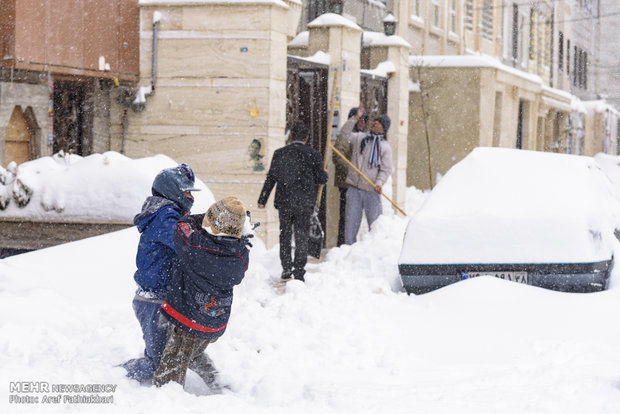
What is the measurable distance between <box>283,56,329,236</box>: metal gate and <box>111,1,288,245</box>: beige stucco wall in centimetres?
94

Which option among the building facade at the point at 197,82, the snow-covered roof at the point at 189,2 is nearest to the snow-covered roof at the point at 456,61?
the building facade at the point at 197,82

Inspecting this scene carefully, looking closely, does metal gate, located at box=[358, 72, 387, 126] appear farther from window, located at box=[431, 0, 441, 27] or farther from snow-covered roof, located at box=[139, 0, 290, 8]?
window, located at box=[431, 0, 441, 27]

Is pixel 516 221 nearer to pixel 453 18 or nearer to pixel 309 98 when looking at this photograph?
pixel 309 98

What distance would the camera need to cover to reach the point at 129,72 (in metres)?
11.3

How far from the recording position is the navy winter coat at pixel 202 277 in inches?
198

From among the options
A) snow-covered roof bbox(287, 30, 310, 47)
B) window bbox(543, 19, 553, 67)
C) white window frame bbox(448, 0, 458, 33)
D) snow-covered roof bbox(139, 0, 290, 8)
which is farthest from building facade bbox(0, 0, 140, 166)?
window bbox(543, 19, 553, 67)

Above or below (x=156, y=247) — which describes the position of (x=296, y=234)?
below

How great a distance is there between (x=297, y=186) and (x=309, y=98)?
3685mm

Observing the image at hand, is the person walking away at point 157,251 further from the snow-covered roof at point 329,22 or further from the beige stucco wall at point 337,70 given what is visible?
the snow-covered roof at point 329,22

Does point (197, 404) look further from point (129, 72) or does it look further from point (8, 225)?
point (129, 72)

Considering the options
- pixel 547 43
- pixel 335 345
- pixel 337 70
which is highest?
pixel 547 43

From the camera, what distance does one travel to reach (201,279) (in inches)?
201

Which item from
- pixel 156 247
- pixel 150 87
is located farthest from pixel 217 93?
pixel 156 247

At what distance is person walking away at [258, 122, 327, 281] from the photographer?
386 inches
